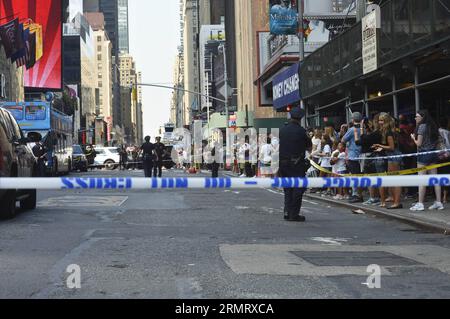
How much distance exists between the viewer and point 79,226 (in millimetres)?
10242

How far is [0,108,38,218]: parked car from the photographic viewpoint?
10.9 m

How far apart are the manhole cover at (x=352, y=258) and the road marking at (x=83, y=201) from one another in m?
7.47

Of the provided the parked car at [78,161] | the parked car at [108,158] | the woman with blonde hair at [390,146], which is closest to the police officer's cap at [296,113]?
the woman with blonde hair at [390,146]

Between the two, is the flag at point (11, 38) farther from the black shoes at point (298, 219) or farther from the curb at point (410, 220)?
the black shoes at point (298, 219)

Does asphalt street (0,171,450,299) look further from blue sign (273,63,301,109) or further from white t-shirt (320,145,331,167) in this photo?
blue sign (273,63,301,109)

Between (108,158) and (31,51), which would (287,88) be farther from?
(31,51)

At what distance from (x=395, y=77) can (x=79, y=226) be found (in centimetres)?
1077

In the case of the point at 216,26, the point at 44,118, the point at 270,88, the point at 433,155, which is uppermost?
the point at 216,26

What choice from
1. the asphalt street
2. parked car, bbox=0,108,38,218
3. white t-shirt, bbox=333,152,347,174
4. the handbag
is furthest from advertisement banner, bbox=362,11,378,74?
parked car, bbox=0,108,38,218

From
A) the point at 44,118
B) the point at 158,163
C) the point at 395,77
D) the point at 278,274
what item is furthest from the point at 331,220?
the point at 44,118

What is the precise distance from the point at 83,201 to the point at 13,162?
3954 millimetres

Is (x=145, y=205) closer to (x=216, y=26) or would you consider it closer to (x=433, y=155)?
(x=433, y=155)

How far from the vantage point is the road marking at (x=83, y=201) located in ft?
46.6

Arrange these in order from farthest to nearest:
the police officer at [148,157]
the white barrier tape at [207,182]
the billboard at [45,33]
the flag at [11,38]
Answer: the billboard at [45,33]
the flag at [11,38]
the police officer at [148,157]
the white barrier tape at [207,182]
